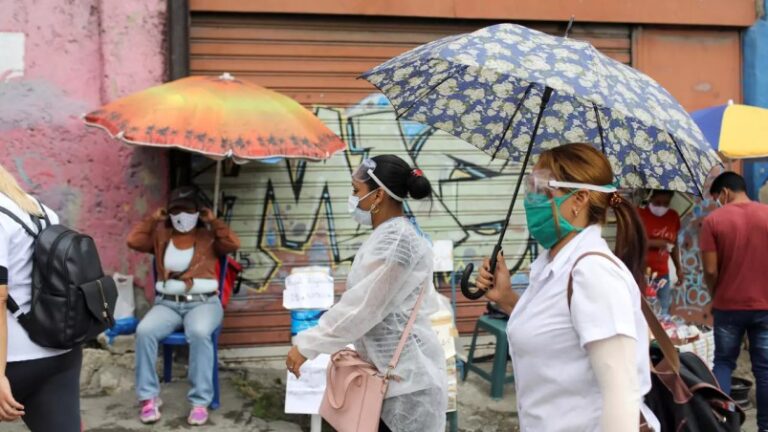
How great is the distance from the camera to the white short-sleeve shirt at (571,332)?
194 cm

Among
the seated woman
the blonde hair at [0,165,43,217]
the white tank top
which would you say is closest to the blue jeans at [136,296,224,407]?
the seated woman

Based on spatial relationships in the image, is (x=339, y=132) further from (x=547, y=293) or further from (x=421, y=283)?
(x=547, y=293)

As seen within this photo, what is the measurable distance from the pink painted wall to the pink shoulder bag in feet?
11.4

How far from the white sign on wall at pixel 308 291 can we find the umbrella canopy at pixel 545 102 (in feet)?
6.25

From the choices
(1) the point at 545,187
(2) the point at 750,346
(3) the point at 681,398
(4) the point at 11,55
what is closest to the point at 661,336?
(3) the point at 681,398

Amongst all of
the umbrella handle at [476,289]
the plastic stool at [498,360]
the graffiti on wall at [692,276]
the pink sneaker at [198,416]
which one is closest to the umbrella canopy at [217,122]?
the pink sneaker at [198,416]

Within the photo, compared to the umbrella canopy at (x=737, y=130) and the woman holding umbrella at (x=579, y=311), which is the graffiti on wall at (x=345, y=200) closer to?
the umbrella canopy at (x=737, y=130)

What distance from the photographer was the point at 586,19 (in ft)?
22.6

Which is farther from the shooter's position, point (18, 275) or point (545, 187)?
point (18, 275)

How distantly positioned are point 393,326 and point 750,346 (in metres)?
3.43

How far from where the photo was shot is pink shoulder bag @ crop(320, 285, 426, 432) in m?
2.90

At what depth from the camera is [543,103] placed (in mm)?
2992

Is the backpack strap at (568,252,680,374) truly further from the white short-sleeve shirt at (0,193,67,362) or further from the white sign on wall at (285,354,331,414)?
the white sign on wall at (285,354,331,414)

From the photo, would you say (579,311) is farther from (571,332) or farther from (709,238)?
(709,238)
